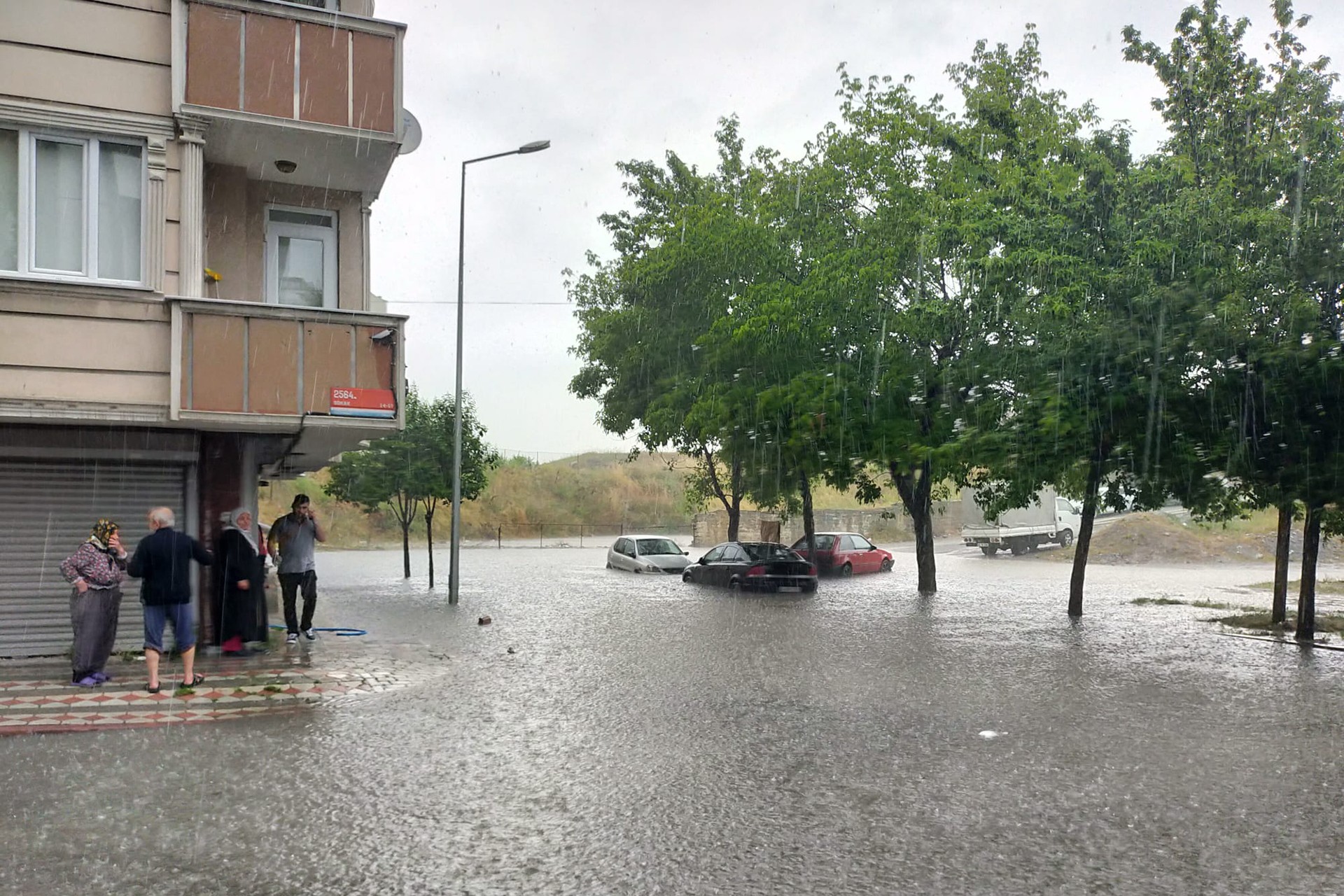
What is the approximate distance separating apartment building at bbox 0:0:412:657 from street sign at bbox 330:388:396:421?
2cm


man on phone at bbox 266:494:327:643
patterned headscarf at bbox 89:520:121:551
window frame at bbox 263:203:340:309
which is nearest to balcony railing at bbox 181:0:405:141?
window frame at bbox 263:203:340:309

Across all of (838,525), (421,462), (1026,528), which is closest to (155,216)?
(421,462)

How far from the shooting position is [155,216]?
11508mm

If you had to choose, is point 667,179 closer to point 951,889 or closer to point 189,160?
point 189,160

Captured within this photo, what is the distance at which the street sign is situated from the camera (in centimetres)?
1198

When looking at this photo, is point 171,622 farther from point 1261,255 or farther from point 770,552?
point 770,552

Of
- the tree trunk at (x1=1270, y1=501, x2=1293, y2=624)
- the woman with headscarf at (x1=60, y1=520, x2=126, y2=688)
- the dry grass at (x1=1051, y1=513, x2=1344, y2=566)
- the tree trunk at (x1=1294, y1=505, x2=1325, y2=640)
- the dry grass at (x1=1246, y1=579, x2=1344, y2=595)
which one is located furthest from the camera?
the dry grass at (x1=1051, y1=513, x2=1344, y2=566)

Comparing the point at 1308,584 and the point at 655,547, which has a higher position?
the point at 1308,584

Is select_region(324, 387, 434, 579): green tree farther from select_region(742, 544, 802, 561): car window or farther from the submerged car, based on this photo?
select_region(742, 544, 802, 561): car window

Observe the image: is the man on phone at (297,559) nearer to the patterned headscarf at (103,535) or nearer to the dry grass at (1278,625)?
the patterned headscarf at (103,535)

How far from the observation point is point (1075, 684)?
11.0 meters

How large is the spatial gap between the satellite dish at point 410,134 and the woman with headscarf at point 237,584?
14.2ft

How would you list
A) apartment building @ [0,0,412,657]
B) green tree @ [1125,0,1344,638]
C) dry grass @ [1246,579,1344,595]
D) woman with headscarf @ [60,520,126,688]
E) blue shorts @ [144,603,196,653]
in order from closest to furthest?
1. blue shorts @ [144,603,196,653]
2. woman with headscarf @ [60,520,126,688]
3. apartment building @ [0,0,412,657]
4. green tree @ [1125,0,1344,638]
5. dry grass @ [1246,579,1344,595]

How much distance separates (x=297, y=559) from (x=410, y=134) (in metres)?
5.12
